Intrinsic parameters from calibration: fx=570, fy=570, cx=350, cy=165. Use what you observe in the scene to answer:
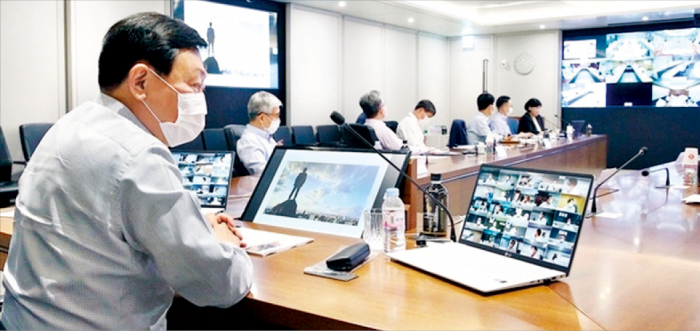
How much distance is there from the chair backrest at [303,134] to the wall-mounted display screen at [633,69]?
4774mm

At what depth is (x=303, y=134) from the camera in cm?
671

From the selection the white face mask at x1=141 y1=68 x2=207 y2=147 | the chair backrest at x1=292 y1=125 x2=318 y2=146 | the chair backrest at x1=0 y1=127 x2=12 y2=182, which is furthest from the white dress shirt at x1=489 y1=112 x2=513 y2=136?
the white face mask at x1=141 y1=68 x2=207 y2=147

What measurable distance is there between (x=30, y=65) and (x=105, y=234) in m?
4.29

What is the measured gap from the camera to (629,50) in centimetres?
881

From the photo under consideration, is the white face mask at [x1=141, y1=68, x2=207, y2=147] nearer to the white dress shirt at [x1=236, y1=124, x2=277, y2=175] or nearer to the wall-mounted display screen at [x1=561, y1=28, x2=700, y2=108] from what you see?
the white dress shirt at [x1=236, y1=124, x2=277, y2=175]

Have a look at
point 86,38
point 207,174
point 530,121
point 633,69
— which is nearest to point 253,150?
point 207,174

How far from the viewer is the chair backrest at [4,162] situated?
4.19 m

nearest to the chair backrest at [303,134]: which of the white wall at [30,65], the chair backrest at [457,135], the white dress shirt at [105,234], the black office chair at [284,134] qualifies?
the black office chair at [284,134]

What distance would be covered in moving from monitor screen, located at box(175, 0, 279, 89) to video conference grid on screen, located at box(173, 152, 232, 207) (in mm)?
3941

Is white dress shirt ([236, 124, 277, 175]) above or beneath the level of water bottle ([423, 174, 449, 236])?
above

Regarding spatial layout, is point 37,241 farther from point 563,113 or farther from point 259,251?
point 563,113

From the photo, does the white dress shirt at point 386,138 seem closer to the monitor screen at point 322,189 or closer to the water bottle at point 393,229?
the monitor screen at point 322,189

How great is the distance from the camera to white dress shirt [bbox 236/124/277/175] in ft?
12.1

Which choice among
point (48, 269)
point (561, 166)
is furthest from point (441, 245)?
point (561, 166)
